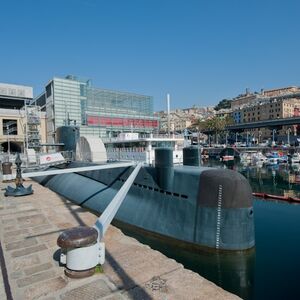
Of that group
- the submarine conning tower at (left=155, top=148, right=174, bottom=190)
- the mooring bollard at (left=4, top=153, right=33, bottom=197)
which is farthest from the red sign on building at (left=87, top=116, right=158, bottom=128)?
the submarine conning tower at (left=155, top=148, right=174, bottom=190)

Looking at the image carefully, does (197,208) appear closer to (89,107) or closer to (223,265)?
(223,265)

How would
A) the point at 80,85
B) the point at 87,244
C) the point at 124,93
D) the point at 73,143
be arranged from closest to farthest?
1. the point at 87,244
2. the point at 73,143
3. the point at 80,85
4. the point at 124,93

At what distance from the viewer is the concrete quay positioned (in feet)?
19.0

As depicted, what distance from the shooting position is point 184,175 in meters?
12.6

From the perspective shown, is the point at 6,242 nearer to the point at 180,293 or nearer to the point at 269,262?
the point at 180,293

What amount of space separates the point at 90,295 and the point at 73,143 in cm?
2421

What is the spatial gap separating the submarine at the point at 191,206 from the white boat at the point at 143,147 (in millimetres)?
2253

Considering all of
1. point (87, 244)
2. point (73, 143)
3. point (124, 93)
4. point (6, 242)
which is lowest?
point (6, 242)

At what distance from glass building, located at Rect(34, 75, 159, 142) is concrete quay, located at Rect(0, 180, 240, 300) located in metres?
59.0

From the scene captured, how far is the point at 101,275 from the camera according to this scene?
256 inches

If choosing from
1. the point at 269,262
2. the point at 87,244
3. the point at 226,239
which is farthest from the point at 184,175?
the point at 87,244

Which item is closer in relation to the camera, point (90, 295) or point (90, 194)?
point (90, 295)

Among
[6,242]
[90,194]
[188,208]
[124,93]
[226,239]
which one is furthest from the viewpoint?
[124,93]

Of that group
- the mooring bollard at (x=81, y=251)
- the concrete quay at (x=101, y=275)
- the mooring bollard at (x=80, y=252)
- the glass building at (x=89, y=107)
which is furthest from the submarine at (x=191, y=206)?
the glass building at (x=89, y=107)
